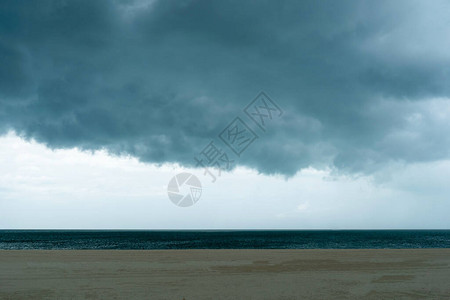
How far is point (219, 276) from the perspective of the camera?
1677 cm

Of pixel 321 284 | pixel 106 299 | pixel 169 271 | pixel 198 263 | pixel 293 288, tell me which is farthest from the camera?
pixel 198 263

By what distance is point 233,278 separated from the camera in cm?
1631

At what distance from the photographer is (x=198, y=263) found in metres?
21.0

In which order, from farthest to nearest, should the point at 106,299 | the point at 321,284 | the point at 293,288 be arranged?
1. the point at 321,284
2. the point at 293,288
3. the point at 106,299

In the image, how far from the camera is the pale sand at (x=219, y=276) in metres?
13.0

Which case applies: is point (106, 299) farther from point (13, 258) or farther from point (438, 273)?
point (438, 273)

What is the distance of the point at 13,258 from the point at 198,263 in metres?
12.3

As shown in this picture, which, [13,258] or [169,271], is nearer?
[169,271]

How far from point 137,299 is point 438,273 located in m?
16.0

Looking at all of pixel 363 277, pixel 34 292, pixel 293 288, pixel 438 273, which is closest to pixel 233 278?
pixel 293 288

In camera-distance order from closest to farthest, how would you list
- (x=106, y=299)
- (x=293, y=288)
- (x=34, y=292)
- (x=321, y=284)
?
(x=106, y=299) → (x=34, y=292) → (x=293, y=288) → (x=321, y=284)

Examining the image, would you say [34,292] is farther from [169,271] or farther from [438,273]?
[438,273]

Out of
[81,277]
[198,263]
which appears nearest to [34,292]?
[81,277]

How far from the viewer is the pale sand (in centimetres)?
1303
